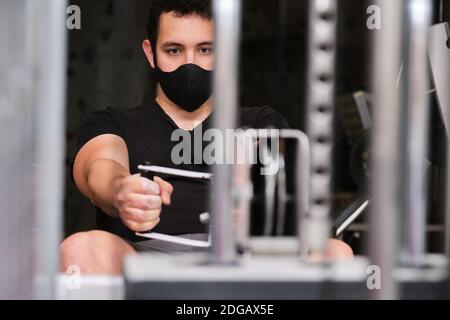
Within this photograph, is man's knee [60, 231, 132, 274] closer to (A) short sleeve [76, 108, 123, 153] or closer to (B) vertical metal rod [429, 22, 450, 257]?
(A) short sleeve [76, 108, 123, 153]

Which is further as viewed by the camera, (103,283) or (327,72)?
→ (103,283)

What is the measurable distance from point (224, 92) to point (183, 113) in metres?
0.64

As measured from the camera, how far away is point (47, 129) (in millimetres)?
1507

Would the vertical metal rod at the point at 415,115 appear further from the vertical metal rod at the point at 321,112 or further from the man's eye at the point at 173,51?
the man's eye at the point at 173,51

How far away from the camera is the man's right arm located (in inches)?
77.4

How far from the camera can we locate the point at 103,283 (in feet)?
5.96

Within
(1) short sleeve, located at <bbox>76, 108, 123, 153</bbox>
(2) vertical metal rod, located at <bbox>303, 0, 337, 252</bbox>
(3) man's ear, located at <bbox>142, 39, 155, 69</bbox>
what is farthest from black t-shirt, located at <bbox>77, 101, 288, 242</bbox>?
(2) vertical metal rod, located at <bbox>303, 0, 337, 252</bbox>

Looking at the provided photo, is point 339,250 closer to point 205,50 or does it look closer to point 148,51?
point 205,50

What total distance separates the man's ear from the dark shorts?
0.43 meters

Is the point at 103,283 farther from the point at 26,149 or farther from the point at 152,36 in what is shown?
the point at 152,36
